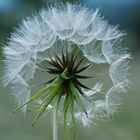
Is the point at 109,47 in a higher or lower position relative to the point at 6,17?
lower

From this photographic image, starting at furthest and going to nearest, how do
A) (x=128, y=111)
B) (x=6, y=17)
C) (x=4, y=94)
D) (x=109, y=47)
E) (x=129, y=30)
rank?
(x=129, y=30) → (x=6, y=17) → (x=4, y=94) → (x=128, y=111) → (x=109, y=47)

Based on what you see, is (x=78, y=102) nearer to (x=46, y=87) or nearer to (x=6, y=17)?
(x=46, y=87)

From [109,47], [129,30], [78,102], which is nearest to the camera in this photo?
[78,102]

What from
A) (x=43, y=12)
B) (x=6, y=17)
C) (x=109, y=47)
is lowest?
(x=109, y=47)

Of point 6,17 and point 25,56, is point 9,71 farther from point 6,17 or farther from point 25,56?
point 6,17

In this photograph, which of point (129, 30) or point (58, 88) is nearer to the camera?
point (58, 88)

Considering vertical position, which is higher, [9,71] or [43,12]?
[43,12]

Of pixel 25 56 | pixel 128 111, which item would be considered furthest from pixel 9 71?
pixel 128 111

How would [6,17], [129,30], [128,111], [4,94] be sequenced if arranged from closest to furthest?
[128,111] < [4,94] < [6,17] < [129,30]

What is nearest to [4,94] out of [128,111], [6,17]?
[128,111]
